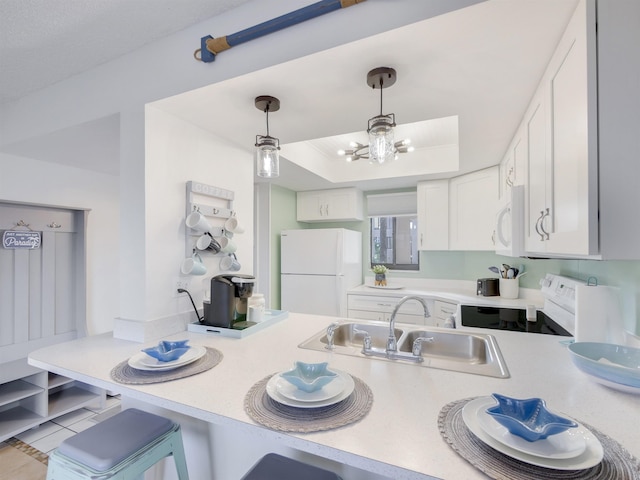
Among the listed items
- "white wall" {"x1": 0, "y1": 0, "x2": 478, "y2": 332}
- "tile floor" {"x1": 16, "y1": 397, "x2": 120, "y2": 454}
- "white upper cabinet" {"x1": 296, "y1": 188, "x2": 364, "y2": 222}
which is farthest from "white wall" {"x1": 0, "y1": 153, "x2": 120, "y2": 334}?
"white upper cabinet" {"x1": 296, "y1": 188, "x2": 364, "y2": 222}

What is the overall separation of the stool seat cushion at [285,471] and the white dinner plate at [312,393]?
0.35 m

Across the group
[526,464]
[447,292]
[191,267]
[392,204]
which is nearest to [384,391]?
[526,464]

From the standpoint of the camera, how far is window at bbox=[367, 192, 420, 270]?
3910mm

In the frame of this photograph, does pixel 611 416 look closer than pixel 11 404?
Yes

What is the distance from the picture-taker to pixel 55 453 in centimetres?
110

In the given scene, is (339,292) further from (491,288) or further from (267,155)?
(267,155)

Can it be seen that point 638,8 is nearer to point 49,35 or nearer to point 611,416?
point 611,416

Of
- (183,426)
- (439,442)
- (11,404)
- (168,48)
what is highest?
(168,48)

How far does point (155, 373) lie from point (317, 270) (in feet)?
8.10

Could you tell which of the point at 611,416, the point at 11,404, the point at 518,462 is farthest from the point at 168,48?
the point at 11,404

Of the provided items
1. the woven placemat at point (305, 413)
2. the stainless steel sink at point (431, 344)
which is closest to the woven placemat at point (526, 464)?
the woven placemat at point (305, 413)

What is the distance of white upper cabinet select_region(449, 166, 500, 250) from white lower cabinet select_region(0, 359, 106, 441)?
391cm

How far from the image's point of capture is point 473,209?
9.75ft

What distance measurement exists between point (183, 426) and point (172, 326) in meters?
0.47
